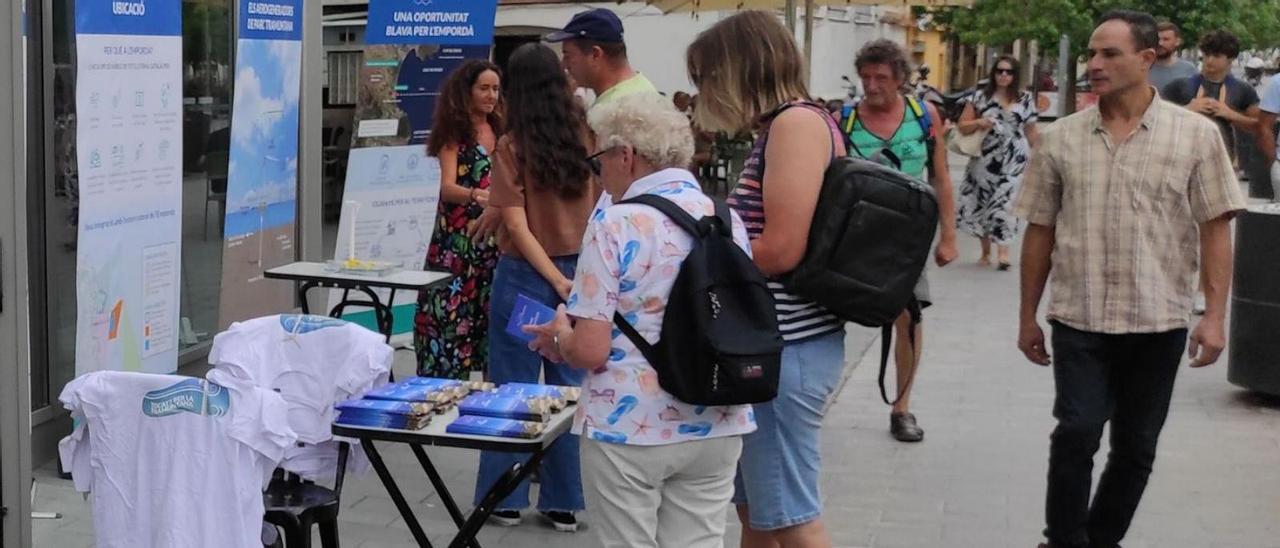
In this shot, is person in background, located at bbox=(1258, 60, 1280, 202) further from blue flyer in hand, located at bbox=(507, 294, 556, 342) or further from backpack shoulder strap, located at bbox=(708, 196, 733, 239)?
blue flyer in hand, located at bbox=(507, 294, 556, 342)

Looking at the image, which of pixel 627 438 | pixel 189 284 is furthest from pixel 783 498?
pixel 189 284

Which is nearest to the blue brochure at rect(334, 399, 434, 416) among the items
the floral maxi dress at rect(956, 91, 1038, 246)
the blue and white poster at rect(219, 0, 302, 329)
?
the blue and white poster at rect(219, 0, 302, 329)

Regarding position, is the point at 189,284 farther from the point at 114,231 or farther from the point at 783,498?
the point at 783,498

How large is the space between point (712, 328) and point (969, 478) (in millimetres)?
3368

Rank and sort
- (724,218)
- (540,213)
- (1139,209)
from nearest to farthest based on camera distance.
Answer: (724,218) < (1139,209) < (540,213)

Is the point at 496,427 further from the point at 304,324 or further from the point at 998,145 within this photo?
the point at 998,145

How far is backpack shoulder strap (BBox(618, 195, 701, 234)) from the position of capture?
3420 mm

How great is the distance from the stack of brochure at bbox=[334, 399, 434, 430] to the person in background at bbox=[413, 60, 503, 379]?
2.60 m

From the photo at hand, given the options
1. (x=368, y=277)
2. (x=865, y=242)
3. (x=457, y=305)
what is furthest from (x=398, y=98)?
(x=865, y=242)

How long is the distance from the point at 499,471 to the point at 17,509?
163 cm

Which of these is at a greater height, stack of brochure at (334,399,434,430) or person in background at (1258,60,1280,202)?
person in background at (1258,60,1280,202)

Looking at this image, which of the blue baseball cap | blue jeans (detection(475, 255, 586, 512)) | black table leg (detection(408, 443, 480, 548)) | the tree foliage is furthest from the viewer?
the tree foliage

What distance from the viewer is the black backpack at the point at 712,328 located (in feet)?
11.2

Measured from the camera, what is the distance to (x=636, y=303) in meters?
3.44
